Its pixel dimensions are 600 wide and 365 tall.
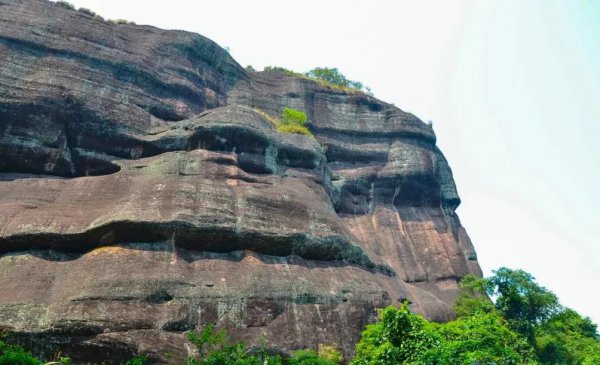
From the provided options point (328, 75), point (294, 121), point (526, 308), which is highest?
point (328, 75)

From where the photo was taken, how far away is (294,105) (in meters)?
38.2

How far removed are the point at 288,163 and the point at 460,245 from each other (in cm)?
1451

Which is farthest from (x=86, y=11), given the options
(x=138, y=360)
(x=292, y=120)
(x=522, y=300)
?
(x=522, y=300)

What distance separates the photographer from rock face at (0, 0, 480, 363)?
17422 mm

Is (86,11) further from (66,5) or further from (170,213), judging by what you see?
(170,213)

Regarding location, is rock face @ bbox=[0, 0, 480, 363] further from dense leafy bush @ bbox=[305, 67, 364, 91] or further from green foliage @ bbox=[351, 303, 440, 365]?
dense leafy bush @ bbox=[305, 67, 364, 91]

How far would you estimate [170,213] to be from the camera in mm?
20234

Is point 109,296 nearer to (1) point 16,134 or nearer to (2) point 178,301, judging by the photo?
(2) point 178,301

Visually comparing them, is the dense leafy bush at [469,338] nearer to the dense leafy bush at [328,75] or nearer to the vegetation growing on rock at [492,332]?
the vegetation growing on rock at [492,332]

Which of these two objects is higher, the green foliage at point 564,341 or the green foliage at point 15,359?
the green foliage at point 564,341

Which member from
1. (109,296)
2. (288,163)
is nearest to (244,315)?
(109,296)

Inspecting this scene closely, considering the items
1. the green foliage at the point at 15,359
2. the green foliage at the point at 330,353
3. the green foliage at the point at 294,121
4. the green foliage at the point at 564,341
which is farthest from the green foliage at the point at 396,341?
the green foliage at the point at 294,121

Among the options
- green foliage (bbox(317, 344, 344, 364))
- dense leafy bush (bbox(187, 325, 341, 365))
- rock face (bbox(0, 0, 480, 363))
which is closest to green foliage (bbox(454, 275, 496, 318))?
rock face (bbox(0, 0, 480, 363))

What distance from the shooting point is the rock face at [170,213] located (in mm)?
17422
